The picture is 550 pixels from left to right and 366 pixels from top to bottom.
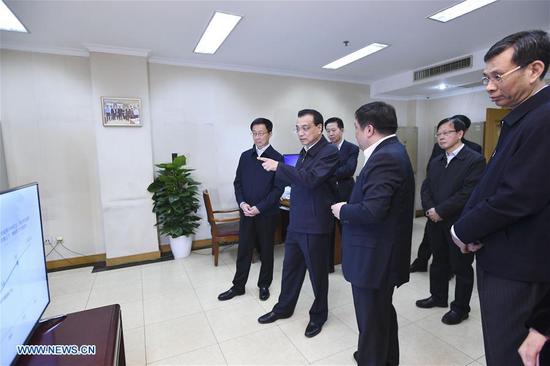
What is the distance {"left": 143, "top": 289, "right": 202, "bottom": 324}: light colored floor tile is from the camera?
2.54m

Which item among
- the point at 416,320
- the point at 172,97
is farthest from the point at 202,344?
the point at 172,97

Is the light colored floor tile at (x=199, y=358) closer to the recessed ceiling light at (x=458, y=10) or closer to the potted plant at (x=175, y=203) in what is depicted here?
the potted plant at (x=175, y=203)

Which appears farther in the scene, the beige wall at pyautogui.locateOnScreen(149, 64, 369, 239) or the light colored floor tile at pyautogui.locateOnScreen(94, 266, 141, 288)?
the beige wall at pyautogui.locateOnScreen(149, 64, 369, 239)

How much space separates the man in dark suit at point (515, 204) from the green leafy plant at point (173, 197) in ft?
11.1

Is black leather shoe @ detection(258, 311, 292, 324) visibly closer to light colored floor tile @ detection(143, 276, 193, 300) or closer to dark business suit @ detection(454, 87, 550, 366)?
light colored floor tile @ detection(143, 276, 193, 300)

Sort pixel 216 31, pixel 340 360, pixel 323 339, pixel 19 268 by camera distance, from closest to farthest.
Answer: pixel 19 268, pixel 340 360, pixel 323 339, pixel 216 31

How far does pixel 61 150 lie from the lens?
3658mm

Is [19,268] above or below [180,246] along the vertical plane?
above

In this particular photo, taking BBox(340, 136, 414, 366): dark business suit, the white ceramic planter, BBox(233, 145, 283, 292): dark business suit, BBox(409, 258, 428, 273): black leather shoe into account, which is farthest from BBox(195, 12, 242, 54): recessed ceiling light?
BBox(409, 258, 428, 273): black leather shoe

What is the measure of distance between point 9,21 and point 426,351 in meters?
4.64

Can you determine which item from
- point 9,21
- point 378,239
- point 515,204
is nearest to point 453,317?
point 378,239

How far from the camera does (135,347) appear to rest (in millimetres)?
2121

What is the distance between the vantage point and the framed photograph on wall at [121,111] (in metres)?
3.62

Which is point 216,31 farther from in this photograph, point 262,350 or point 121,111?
point 262,350
